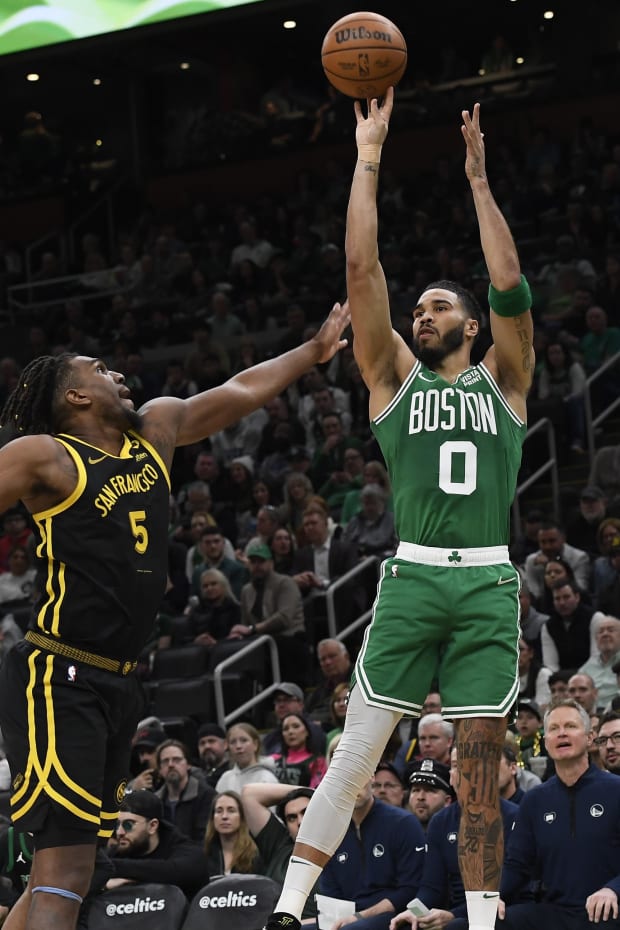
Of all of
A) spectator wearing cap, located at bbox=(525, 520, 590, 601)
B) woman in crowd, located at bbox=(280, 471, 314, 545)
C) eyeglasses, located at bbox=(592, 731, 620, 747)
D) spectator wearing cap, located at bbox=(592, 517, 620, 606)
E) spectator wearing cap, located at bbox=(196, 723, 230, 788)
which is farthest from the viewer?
A: woman in crowd, located at bbox=(280, 471, 314, 545)

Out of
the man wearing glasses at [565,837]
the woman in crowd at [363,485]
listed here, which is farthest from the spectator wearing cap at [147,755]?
the woman in crowd at [363,485]

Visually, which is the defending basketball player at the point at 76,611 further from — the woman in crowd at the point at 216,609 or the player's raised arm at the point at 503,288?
the woman in crowd at the point at 216,609

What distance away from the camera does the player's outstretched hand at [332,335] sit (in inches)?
237

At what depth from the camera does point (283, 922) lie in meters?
5.21

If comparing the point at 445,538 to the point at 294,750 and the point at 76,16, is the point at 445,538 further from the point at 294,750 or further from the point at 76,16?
the point at 76,16

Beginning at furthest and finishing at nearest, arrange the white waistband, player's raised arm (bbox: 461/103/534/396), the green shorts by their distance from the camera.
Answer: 1. player's raised arm (bbox: 461/103/534/396)
2. the white waistband
3. the green shorts

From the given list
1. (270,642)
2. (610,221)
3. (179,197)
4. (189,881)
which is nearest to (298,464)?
(270,642)

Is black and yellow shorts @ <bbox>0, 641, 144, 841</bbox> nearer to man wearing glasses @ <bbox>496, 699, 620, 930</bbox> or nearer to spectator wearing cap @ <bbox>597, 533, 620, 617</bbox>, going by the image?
man wearing glasses @ <bbox>496, 699, 620, 930</bbox>

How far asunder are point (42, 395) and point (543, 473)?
10.6 m

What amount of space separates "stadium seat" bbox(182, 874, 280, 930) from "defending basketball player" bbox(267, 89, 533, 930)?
3.35 metres

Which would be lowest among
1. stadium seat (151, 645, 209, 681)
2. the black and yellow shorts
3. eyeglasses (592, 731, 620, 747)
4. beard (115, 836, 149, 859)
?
beard (115, 836, 149, 859)

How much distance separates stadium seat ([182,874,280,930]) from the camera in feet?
28.2

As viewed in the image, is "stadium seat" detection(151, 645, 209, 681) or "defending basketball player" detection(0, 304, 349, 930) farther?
"stadium seat" detection(151, 645, 209, 681)

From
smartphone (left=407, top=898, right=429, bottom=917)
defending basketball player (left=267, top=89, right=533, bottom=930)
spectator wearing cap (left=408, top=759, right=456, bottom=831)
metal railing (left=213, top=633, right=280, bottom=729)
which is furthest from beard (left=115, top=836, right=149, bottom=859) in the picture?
defending basketball player (left=267, top=89, right=533, bottom=930)
